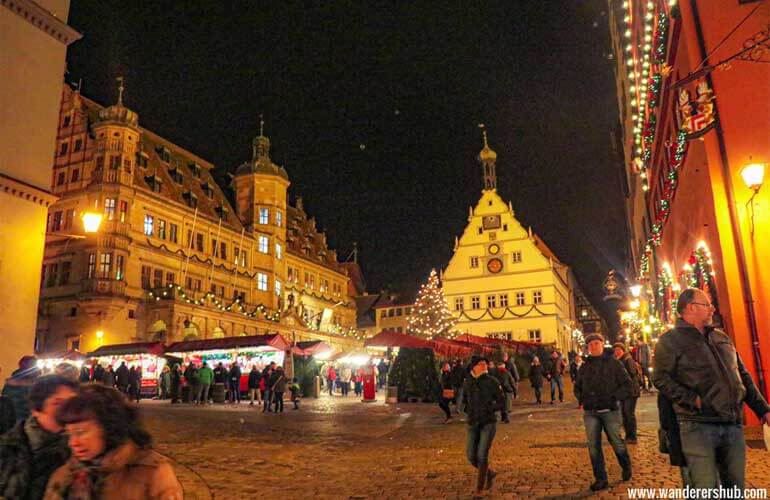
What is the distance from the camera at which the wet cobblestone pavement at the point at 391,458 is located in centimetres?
770

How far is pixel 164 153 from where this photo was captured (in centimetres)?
5019

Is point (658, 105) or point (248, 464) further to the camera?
point (658, 105)

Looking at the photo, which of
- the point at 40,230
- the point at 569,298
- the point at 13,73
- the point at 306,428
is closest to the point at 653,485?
the point at 306,428

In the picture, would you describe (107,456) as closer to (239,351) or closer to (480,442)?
(480,442)

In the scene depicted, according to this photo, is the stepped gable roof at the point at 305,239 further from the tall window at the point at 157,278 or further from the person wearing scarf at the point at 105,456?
the person wearing scarf at the point at 105,456

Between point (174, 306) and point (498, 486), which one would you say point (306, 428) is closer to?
point (498, 486)

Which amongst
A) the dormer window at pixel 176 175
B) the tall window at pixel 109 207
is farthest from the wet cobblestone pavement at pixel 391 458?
the dormer window at pixel 176 175

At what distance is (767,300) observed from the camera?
34.6ft

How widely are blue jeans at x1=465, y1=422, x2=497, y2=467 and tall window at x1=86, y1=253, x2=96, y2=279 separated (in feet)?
123

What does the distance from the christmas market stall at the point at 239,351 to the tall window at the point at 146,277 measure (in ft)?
42.3

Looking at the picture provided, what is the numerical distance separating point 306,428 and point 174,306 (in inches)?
1135

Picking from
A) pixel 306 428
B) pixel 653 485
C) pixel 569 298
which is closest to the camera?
pixel 653 485

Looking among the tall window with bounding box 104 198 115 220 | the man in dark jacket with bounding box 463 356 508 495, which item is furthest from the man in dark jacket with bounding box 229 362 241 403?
the man in dark jacket with bounding box 463 356 508 495

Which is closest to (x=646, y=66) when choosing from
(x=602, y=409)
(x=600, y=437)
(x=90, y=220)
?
(x=602, y=409)
